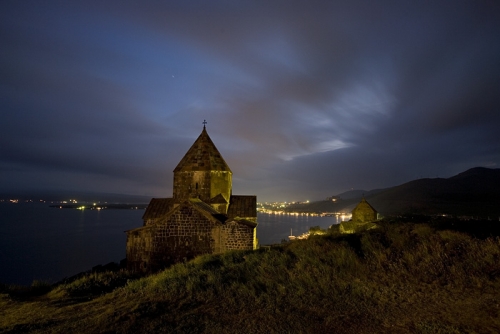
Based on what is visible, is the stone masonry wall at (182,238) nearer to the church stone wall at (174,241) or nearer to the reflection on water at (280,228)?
the church stone wall at (174,241)

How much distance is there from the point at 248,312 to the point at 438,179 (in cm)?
17291

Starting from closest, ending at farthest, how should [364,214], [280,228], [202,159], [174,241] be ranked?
[174,241], [202,159], [364,214], [280,228]

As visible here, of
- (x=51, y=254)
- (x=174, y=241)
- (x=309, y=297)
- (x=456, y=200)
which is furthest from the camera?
(x=456, y=200)

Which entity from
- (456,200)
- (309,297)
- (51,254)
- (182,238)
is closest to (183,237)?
(182,238)

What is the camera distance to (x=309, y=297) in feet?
19.6

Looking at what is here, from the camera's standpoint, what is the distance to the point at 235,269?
823cm

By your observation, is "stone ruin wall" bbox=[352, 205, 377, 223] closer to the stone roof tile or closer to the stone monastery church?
the stone roof tile

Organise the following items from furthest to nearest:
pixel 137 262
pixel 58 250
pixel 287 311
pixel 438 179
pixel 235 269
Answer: pixel 438 179 → pixel 58 250 → pixel 137 262 → pixel 235 269 → pixel 287 311

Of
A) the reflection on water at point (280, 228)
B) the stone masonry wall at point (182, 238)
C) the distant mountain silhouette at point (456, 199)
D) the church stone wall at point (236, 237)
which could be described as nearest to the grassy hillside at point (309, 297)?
the stone masonry wall at point (182, 238)

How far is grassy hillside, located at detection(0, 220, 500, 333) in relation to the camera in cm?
477

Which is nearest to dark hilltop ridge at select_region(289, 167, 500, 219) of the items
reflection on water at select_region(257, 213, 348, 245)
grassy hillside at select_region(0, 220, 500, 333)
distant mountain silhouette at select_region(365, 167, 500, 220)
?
distant mountain silhouette at select_region(365, 167, 500, 220)

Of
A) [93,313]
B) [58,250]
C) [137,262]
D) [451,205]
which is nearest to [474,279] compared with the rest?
[93,313]

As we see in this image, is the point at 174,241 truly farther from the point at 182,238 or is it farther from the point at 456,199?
the point at 456,199

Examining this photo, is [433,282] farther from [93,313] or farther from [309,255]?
[93,313]
